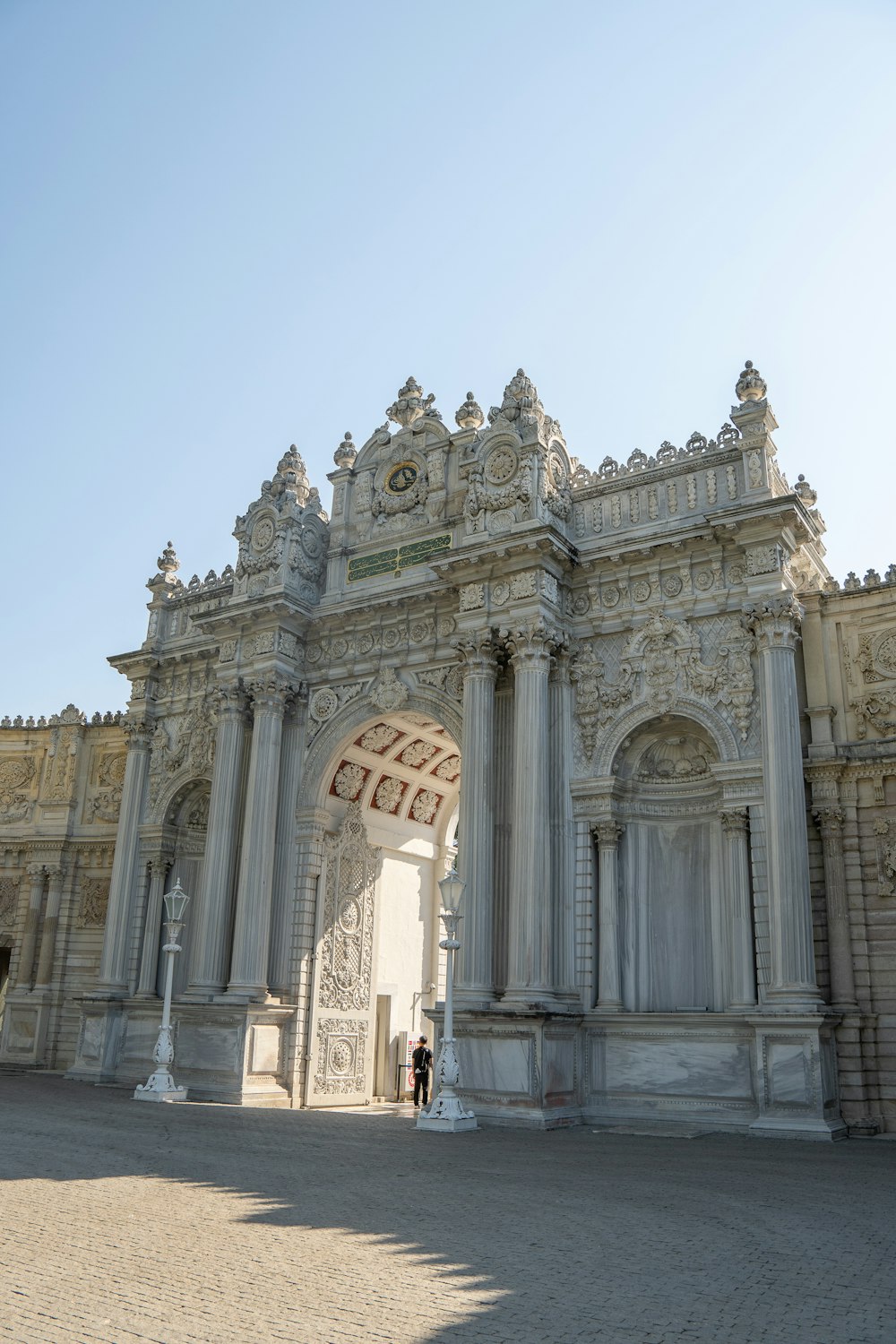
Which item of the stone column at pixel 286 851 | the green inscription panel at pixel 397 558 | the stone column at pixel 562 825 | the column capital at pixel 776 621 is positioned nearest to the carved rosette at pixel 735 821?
the column capital at pixel 776 621

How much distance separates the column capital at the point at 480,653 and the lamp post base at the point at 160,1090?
1080 cm

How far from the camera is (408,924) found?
31844mm

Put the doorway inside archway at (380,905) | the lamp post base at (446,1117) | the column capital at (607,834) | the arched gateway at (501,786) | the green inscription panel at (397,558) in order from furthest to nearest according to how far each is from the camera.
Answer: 1. the green inscription panel at (397,558)
2. the doorway inside archway at (380,905)
3. the column capital at (607,834)
4. the arched gateway at (501,786)
5. the lamp post base at (446,1117)

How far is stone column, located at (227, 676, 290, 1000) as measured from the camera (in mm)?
26078

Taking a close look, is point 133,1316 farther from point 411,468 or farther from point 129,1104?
point 411,468

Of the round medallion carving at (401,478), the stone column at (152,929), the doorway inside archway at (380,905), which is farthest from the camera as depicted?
the stone column at (152,929)

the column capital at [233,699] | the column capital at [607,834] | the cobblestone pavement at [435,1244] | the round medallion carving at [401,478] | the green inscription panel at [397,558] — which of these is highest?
the round medallion carving at [401,478]

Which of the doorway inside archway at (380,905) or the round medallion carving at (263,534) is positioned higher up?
the round medallion carving at (263,534)

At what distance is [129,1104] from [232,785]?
8345 mm

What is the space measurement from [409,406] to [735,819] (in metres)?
14.4

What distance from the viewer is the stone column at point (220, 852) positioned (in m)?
26.8

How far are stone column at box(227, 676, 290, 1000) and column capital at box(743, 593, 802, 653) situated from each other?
11942mm

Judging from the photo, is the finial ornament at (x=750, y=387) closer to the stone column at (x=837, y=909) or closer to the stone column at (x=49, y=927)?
the stone column at (x=837, y=909)

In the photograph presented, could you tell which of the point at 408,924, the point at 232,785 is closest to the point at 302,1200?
the point at 232,785
